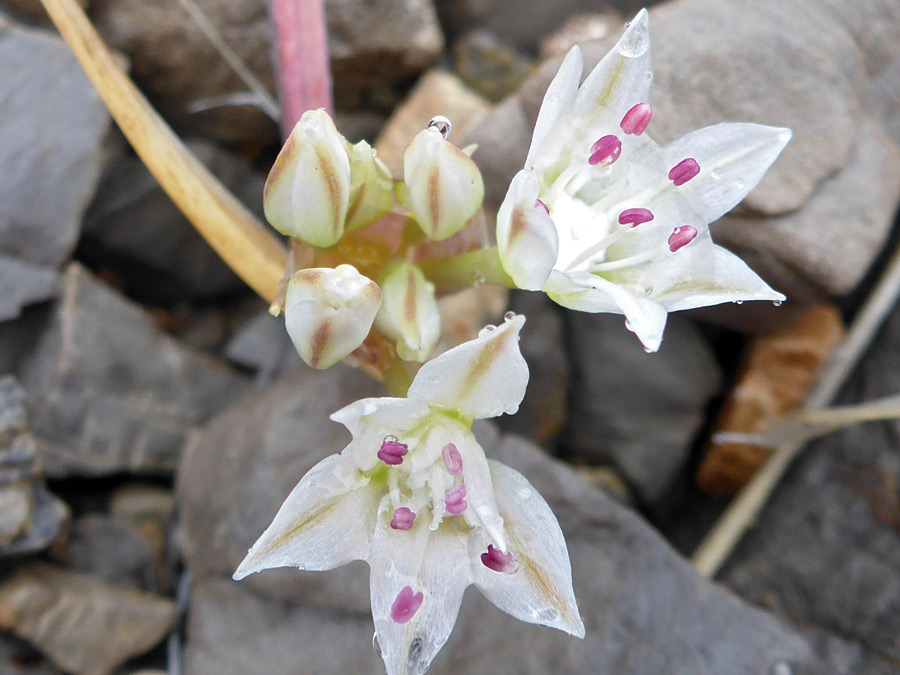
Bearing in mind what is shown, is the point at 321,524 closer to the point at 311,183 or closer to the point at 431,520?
the point at 431,520

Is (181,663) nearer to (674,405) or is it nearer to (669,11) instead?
(674,405)

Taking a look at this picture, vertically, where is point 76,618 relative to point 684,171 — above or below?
below

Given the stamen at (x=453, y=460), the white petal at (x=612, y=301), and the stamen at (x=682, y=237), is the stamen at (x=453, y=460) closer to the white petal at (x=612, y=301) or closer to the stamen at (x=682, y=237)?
the white petal at (x=612, y=301)

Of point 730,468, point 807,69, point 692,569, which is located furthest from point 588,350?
point 807,69

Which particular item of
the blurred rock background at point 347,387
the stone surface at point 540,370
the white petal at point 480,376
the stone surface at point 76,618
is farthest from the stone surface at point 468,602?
the white petal at point 480,376

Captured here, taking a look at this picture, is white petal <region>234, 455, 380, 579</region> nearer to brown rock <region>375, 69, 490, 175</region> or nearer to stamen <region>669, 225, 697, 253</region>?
stamen <region>669, 225, 697, 253</region>

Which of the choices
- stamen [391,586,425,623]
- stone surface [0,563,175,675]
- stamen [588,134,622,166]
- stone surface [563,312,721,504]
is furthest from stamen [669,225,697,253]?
stone surface [0,563,175,675]

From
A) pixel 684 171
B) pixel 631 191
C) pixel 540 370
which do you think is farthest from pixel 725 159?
pixel 540 370
